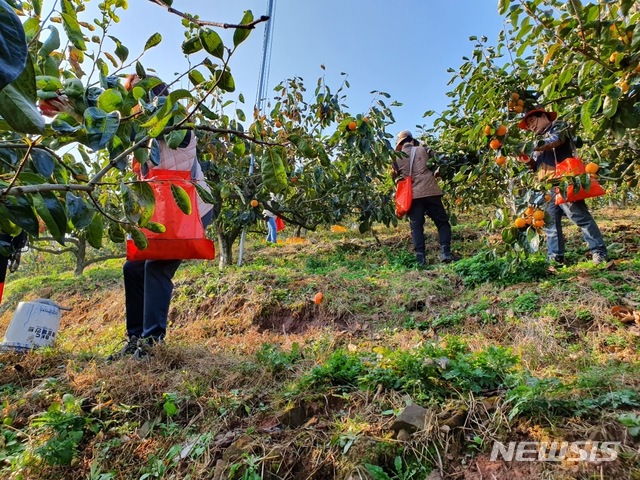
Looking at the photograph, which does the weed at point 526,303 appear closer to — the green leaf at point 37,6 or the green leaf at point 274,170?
Result: the green leaf at point 274,170

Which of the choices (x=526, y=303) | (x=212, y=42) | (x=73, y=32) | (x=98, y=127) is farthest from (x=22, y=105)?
(x=526, y=303)

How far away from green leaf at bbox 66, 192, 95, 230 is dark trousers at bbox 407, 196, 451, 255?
397cm

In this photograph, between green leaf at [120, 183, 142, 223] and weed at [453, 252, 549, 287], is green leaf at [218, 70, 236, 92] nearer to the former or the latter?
green leaf at [120, 183, 142, 223]

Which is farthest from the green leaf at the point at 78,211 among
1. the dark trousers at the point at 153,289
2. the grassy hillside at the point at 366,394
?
the dark trousers at the point at 153,289

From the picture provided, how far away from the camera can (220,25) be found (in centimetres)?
88

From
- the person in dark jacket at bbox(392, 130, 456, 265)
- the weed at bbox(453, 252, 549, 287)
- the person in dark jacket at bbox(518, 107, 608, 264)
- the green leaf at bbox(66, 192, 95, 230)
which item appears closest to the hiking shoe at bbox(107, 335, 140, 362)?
the green leaf at bbox(66, 192, 95, 230)

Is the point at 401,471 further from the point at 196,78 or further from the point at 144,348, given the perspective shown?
the point at 144,348

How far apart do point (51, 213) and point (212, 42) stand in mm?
612

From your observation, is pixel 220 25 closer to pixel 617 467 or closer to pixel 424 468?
pixel 424 468

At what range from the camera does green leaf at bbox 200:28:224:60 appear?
3.33ft

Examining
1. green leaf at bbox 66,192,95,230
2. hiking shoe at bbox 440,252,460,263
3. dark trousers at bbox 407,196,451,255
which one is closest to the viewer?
green leaf at bbox 66,192,95,230

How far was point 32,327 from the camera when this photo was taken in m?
2.62

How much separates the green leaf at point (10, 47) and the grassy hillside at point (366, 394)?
1.27 meters

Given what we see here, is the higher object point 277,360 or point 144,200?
point 144,200
